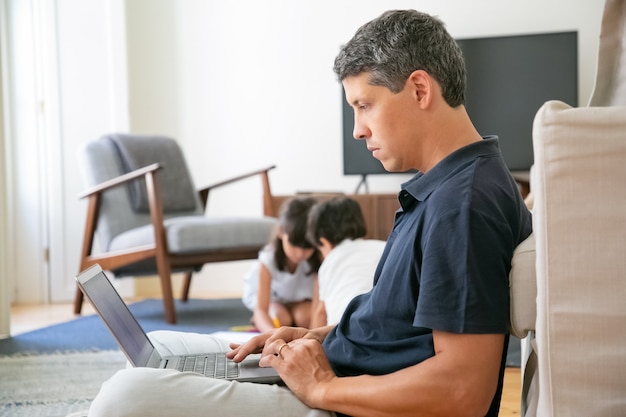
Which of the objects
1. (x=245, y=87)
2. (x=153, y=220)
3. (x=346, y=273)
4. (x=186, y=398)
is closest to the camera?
(x=186, y=398)

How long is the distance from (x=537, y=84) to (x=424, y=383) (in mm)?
3819

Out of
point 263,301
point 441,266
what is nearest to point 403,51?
point 441,266

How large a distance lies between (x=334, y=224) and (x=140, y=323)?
136 centimetres

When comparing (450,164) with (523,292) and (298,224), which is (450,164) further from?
(298,224)

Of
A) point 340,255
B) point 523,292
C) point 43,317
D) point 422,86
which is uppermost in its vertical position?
point 422,86

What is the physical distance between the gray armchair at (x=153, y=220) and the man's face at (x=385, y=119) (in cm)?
259

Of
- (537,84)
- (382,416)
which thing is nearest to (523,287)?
(382,416)

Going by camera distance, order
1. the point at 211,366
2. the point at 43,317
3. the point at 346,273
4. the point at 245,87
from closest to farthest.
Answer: the point at 211,366
the point at 346,273
the point at 43,317
the point at 245,87

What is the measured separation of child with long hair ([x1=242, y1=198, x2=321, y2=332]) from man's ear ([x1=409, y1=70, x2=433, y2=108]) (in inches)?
77.4

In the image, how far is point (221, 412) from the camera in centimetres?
106

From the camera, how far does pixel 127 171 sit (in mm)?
4250

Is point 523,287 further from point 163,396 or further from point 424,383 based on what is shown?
point 163,396

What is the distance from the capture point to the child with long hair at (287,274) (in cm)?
308

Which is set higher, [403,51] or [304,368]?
[403,51]
